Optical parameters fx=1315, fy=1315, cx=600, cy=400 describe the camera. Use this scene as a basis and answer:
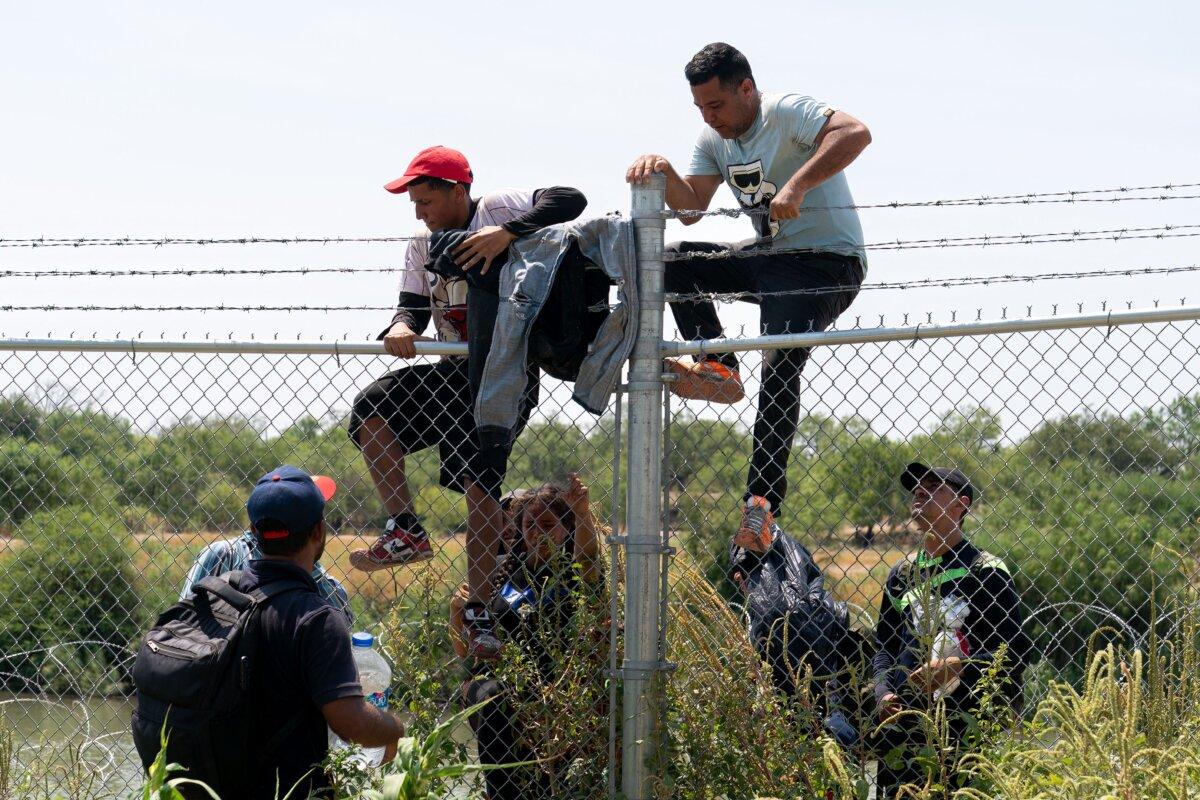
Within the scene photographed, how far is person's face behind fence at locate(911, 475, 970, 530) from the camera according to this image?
4141 millimetres

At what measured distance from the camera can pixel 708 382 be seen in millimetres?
3873

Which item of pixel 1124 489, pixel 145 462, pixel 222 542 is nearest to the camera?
pixel 222 542

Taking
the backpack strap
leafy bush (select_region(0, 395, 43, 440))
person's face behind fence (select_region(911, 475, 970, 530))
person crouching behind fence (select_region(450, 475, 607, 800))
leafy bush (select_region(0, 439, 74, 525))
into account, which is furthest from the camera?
leafy bush (select_region(0, 439, 74, 525))

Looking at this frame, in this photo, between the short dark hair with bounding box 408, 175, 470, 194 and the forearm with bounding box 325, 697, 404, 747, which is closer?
the forearm with bounding box 325, 697, 404, 747

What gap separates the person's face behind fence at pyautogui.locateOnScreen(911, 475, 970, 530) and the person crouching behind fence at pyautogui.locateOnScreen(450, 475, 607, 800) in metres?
1.06

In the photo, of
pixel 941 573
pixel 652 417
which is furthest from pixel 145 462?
pixel 941 573

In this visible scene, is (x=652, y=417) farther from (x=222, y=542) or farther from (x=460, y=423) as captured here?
(x=222, y=542)

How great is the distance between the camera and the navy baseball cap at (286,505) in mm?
3239

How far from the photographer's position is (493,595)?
3898 mm

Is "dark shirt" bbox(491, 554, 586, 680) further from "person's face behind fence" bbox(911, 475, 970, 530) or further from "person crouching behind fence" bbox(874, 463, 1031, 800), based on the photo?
"person's face behind fence" bbox(911, 475, 970, 530)

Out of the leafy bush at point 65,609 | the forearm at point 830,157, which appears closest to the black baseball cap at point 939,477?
the forearm at point 830,157

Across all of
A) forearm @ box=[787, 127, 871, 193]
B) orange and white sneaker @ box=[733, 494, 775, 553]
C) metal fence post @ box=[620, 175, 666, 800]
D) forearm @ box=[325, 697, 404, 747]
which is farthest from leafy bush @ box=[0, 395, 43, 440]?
forearm @ box=[787, 127, 871, 193]

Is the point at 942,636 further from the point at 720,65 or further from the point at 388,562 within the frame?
the point at 720,65

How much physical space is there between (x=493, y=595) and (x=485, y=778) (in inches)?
20.9
